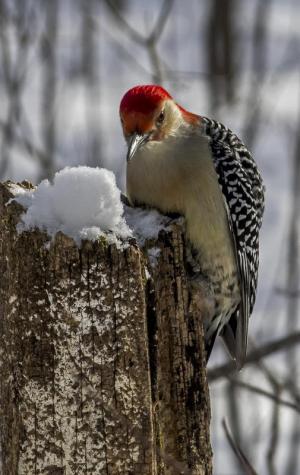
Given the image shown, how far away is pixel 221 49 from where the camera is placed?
10.5 meters

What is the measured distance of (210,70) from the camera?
1034 centimetres

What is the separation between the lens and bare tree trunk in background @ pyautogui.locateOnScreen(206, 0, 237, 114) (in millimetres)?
9273

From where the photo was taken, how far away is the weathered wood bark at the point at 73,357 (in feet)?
9.30

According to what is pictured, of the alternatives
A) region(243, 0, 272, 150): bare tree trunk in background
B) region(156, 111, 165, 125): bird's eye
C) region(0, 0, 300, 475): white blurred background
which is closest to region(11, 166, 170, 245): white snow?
region(156, 111, 165, 125): bird's eye

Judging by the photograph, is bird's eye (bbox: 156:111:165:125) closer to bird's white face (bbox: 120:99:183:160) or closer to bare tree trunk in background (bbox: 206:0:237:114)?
bird's white face (bbox: 120:99:183:160)

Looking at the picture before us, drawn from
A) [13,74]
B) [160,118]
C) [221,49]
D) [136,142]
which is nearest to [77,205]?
[136,142]

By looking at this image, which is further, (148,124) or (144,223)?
(148,124)

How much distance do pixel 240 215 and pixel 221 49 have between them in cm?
649

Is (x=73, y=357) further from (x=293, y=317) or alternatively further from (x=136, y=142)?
(x=293, y=317)

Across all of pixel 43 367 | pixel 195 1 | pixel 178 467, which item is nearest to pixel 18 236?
pixel 43 367

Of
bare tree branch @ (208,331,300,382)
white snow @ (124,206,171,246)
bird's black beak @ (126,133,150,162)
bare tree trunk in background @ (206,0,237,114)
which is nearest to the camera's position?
white snow @ (124,206,171,246)

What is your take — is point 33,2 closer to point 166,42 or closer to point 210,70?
point 210,70

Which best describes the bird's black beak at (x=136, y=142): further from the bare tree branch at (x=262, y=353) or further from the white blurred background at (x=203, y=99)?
the white blurred background at (x=203, y=99)

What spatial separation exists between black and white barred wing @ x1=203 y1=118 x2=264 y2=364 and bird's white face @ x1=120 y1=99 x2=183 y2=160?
0.79 feet
